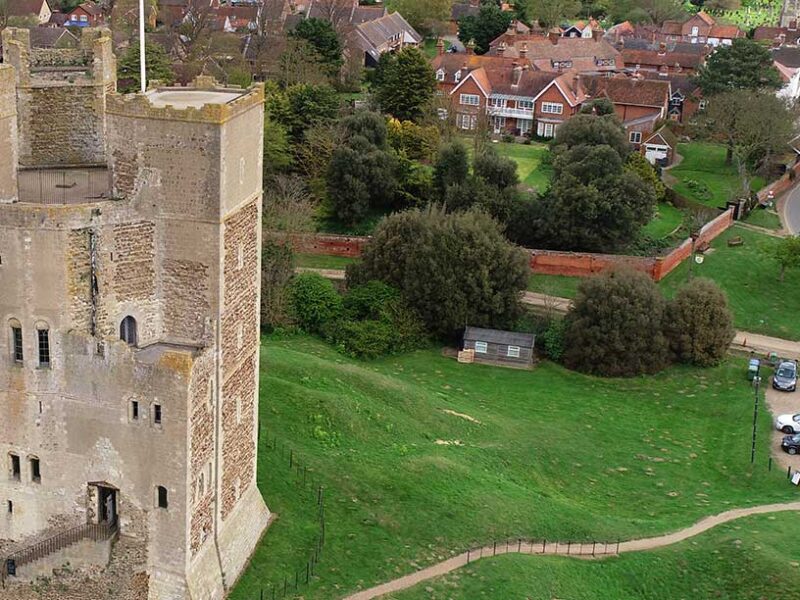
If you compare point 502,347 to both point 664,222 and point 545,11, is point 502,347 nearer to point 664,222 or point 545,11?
point 664,222

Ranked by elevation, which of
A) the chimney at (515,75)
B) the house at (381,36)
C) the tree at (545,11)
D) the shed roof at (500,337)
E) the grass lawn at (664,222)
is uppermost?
the tree at (545,11)

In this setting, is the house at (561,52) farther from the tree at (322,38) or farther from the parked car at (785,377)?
the parked car at (785,377)

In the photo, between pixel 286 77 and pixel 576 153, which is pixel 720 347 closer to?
pixel 576 153

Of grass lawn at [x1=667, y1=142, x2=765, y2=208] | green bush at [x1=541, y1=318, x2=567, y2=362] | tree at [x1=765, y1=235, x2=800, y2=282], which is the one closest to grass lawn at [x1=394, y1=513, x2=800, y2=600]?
green bush at [x1=541, y1=318, x2=567, y2=362]

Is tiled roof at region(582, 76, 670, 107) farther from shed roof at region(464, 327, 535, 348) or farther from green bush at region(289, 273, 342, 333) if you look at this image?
green bush at region(289, 273, 342, 333)

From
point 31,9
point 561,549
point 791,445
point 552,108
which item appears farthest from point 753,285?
point 31,9

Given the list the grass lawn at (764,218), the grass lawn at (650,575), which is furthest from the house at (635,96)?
the grass lawn at (650,575)
